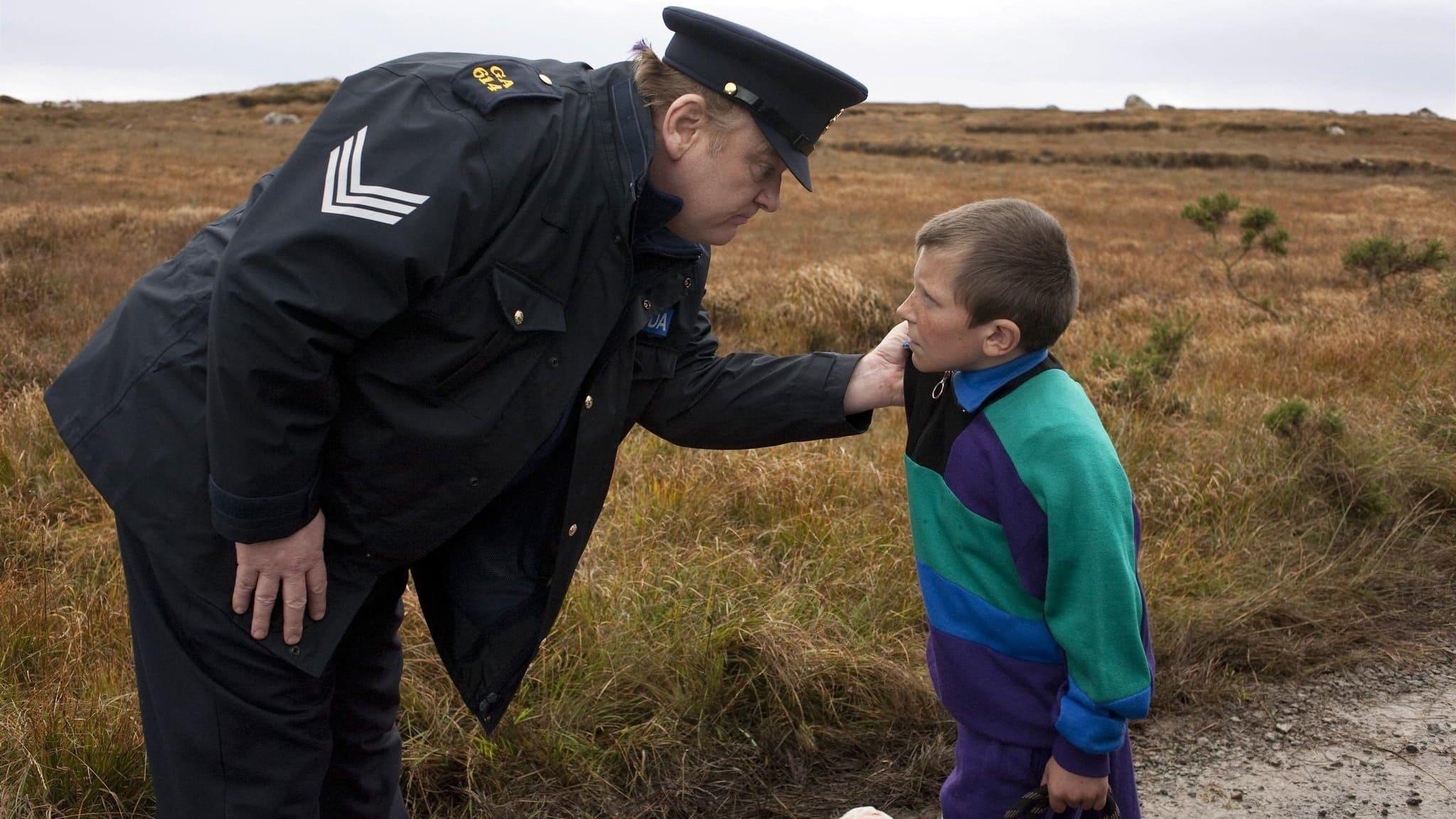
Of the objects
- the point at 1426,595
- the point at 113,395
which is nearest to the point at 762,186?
the point at 113,395

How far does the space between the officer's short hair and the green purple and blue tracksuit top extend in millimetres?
629

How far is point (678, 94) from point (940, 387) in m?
0.75

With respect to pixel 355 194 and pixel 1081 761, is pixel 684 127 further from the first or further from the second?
pixel 1081 761

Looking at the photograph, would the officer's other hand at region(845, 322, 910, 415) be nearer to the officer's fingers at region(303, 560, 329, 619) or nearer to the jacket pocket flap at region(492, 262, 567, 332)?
the jacket pocket flap at region(492, 262, 567, 332)

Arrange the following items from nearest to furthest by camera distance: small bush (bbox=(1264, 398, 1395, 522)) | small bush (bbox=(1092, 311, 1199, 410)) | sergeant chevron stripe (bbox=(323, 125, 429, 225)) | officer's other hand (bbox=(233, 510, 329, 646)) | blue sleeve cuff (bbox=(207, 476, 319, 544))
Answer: sergeant chevron stripe (bbox=(323, 125, 429, 225))
blue sleeve cuff (bbox=(207, 476, 319, 544))
officer's other hand (bbox=(233, 510, 329, 646))
small bush (bbox=(1264, 398, 1395, 522))
small bush (bbox=(1092, 311, 1199, 410))

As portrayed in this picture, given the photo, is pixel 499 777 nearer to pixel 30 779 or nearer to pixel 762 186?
pixel 30 779

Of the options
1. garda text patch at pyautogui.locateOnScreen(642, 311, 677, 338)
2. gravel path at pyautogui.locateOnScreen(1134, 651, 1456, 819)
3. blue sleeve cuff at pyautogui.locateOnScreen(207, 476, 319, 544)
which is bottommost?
gravel path at pyautogui.locateOnScreen(1134, 651, 1456, 819)

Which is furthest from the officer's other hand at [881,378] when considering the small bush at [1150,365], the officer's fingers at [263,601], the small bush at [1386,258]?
the small bush at [1386,258]

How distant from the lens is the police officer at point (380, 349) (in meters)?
1.72

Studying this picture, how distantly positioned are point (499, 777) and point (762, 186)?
5.47ft

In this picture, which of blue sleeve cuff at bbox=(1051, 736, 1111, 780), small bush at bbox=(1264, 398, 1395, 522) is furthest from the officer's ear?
small bush at bbox=(1264, 398, 1395, 522)

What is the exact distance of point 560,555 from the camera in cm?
224

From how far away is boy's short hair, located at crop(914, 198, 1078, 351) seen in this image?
6.24 ft

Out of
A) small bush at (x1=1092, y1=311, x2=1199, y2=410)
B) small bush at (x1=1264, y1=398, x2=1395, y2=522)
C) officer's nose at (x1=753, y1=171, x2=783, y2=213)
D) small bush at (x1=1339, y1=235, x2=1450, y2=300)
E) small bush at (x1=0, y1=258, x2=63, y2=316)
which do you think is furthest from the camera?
small bush at (x1=1339, y1=235, x2=1450, y2=300)
